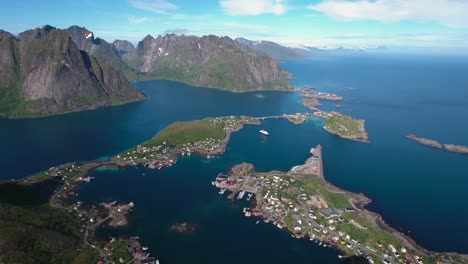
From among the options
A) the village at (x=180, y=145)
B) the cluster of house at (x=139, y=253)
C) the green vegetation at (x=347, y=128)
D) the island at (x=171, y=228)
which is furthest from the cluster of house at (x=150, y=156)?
the green vegetation at (x=347, y=128)

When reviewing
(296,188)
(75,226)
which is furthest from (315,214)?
(75,226)

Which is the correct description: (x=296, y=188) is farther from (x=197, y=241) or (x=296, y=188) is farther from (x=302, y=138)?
(x=302, y=138)

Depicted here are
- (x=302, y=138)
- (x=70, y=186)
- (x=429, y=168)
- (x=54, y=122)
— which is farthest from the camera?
(x=54, y=122)

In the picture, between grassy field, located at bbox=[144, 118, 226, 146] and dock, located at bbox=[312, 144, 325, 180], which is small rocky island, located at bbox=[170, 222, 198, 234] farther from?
grassy field, located at bbox=[144, 118, 226, 146]

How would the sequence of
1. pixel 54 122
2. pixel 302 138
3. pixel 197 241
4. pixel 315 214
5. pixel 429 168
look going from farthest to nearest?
pixel 54 122 → pixel 302 138 → pixel 429 168 → pixel 315 214 → pixel 197 241

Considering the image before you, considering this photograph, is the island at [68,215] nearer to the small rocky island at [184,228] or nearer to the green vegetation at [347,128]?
the small rocky island at [184,228]

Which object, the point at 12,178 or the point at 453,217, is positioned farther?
the point at 12,178

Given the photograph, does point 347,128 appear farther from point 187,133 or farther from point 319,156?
point 187,133
